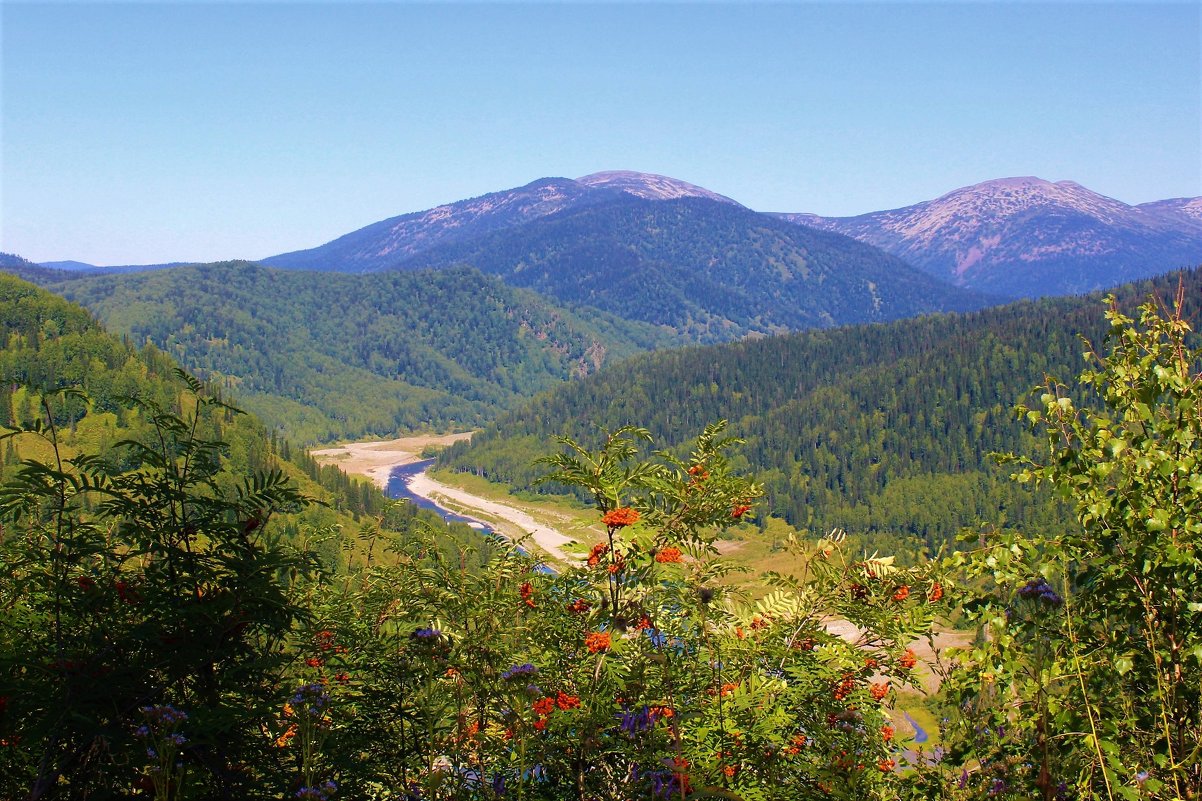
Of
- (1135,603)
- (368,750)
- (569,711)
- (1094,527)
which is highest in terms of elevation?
(1094,527)

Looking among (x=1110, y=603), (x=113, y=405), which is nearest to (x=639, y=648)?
(x=1110, y=603)

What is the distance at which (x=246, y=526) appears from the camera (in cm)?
756

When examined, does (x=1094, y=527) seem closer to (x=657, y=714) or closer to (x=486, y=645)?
(x=657, y=714)

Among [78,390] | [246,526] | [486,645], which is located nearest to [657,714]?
[486,645]

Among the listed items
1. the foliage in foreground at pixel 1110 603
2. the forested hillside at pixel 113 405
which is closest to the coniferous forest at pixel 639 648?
the foliage in foreground at pixel 1110 603

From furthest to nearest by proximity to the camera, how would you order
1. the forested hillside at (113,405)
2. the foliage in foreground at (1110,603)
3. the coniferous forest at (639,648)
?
the forested hillside at (113,405) < the coniferous forest at (639,648) < the foliage in foreground at (1110,603)

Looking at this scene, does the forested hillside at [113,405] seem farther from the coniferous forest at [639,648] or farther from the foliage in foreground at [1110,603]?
the foliage in foreground at [1110,603]

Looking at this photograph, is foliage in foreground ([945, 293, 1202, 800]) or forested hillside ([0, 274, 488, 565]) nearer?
foliage in foreground ([945, 293, 1202, 800])

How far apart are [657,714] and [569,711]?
74cm

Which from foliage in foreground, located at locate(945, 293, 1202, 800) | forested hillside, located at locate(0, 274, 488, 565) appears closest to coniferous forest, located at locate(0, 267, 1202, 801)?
foliage in foreground, located at locate(945, 293, 1202, 800)

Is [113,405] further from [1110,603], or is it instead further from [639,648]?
[1110,603]

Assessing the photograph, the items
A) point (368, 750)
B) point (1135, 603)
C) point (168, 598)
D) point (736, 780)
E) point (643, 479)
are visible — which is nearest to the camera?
point (1135, 603)

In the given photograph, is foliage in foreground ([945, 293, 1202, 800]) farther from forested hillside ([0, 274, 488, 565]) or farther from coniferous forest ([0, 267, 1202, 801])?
forested hillside ([0, 274, 488, 565])

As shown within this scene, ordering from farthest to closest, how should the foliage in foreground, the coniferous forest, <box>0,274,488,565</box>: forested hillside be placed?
<box>0,274,488,565</box>: forested hillside < the coniferous forest < the foliage in foreground
